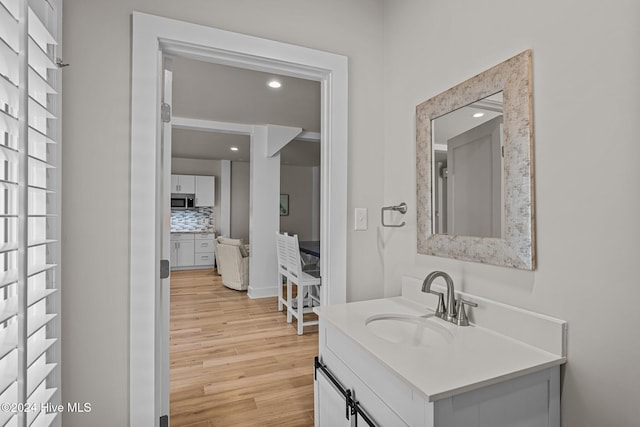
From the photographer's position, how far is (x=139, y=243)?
1.34 m

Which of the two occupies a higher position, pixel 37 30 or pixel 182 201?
pixel 37 30

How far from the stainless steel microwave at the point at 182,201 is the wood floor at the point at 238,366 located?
3.44m

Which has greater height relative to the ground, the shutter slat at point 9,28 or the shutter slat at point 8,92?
the shutter slat at point 9,28

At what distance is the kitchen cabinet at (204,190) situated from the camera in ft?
24.6

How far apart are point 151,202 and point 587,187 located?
153 centimetres

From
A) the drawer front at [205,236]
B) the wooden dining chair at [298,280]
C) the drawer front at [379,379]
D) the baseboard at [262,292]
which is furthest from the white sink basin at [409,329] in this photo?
the drawer front at [205,236]

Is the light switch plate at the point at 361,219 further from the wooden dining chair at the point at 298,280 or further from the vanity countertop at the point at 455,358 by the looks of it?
the wooden dining chair at the point at 298,280

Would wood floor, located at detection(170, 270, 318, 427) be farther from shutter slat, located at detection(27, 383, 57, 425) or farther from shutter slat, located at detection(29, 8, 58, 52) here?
shutter slat, located at detection(29, 8, 58, 52)

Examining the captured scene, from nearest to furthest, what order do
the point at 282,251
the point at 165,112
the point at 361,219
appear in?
the point at 165,112
the point at 361,219
the point at 282,251

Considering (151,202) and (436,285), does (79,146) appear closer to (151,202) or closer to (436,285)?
(151,202)

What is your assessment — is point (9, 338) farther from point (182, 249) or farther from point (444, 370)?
point (182, 249)

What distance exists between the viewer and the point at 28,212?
3.21 ft

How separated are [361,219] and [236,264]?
3.70 m

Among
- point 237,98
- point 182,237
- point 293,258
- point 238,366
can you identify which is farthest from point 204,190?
point 238,366
